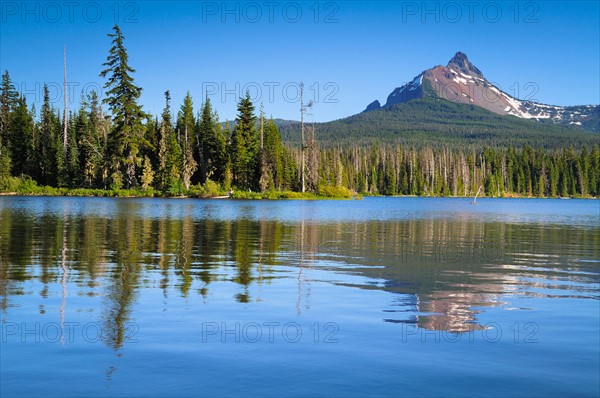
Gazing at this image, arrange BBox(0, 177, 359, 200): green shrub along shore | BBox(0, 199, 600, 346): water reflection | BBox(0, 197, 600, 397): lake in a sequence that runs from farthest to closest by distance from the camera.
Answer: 1. BBox(0, 177, 359, 200): green shrub along shore
2. BBox(0, 199, 600, 346): water reflection
3. BBox(0, 197, 600, 397): lake

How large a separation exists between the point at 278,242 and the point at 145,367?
18.6m

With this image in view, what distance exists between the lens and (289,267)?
61.2ft

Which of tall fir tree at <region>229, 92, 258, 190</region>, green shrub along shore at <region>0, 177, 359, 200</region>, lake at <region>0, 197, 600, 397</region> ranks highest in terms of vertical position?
tall fir tree at <region>229, 92, 258, 190</region>

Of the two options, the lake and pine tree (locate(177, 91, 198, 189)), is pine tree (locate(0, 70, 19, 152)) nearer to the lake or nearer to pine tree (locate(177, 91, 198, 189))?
pine tree (locate(177, 91, 198, 189))

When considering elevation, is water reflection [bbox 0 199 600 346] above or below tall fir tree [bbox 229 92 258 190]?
below

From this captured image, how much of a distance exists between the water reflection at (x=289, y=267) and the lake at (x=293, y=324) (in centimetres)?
9

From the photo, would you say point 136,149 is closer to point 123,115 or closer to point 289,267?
point 123,115

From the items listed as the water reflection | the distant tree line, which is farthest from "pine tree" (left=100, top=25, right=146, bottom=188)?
the water reflection

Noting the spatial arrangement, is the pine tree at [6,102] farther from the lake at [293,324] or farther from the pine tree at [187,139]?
the lake at [293,324]

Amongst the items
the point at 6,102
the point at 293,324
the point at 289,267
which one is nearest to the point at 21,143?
the point at 6,102

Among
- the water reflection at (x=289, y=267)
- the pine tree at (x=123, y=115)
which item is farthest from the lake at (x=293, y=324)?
the pine tree at (x=123, y=115)

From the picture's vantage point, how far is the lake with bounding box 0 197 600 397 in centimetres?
768

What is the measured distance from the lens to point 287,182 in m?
110

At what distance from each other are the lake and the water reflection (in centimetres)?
9
